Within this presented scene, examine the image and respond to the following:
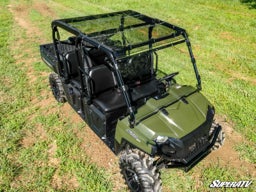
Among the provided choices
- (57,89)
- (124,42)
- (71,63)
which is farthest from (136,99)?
(57,89)

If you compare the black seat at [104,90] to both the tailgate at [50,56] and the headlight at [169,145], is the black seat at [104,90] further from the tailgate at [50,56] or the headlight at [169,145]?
the tailgate at [50,56]

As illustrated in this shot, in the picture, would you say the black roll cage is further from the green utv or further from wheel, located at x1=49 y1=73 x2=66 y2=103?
wheel, located at x1=49 y1=73 x2=66 y2=103

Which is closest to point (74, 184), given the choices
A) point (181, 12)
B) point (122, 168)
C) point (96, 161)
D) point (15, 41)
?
point (96, 161)

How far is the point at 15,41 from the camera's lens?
10.0 metres

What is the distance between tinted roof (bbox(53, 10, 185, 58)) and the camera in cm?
394

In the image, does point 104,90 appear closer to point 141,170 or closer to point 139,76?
point 139,76

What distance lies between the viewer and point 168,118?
392cm

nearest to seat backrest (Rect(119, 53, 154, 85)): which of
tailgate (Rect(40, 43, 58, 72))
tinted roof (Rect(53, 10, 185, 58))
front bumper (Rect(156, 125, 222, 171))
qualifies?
tinted roof (Rect(53, 10, 185, 58))

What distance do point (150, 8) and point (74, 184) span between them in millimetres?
11792

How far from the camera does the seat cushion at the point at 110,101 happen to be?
172 inches

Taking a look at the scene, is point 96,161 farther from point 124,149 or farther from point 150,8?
point 150,8

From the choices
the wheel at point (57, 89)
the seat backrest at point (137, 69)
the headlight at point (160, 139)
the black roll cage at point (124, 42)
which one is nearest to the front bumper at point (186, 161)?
the headlight at point (160, 139)

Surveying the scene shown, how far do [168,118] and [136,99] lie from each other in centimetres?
83

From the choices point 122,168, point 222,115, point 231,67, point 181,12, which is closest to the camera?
point 122,168
